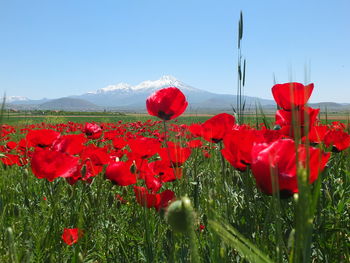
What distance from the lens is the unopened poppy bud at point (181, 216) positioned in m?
0.45

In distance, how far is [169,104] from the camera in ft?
3.87

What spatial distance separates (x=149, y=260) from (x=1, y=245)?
564mm

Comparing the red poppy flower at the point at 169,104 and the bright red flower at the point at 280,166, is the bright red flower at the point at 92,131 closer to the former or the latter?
the red poppy flower at the point at 169,104

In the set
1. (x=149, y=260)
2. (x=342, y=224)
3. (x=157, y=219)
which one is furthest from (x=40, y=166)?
(x=342, y=224)

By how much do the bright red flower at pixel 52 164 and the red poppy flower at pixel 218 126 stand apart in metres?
0.49

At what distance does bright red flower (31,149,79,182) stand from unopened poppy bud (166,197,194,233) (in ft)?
1.76

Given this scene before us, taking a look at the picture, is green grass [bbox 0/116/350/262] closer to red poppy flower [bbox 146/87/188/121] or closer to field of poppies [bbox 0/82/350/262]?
field of poppies [bbox 0/82/350/262]

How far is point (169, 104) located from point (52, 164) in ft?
1.58

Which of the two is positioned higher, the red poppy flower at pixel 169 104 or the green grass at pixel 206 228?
the red poppy flower at pixel 169 104

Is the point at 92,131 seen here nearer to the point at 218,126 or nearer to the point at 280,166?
the point at 218,126

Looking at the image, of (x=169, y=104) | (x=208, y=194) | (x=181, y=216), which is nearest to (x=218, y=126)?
(x=169, y=104)

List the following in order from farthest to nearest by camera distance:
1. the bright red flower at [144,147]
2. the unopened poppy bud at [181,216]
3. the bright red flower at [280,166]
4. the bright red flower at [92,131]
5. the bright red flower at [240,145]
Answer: the bright red flower at [92,131]
the bright red flower at [144,147]
the bright red flower at [240,145]
the bright red flower at [280,166]
the unopened poppy bud at [181,216]

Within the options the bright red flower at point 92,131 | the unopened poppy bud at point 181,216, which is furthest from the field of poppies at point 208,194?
the bright red flower at point 92,131

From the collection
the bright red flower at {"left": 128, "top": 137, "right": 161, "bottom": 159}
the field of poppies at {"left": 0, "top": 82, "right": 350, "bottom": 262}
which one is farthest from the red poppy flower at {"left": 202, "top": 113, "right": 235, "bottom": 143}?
the bright red flower at {"left": 128, "top": 137, "right": 161, "bottom": 159}
